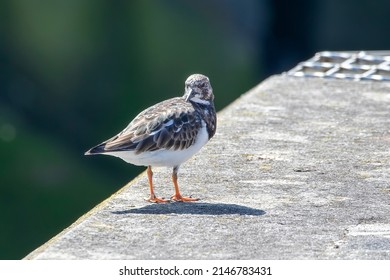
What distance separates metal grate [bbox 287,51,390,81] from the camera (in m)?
11.1

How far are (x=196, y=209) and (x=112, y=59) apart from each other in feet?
37.4

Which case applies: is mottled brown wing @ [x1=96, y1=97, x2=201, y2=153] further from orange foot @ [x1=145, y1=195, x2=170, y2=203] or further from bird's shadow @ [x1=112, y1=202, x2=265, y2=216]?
bird's shadow @ [x1=112, y1=202, x2=265, y2=216]

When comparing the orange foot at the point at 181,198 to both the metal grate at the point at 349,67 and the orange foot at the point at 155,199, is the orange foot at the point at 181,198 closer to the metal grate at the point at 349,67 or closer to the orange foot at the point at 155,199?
the orange foot at the point at 155,199

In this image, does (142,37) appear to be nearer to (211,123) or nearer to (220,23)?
(220,23)

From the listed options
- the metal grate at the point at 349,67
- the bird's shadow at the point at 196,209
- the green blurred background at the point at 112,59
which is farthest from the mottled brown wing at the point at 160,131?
the green blurred background at the point at 112,59

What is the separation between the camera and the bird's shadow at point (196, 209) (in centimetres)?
663

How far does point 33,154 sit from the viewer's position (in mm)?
16047

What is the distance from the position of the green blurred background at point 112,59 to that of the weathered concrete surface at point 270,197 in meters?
6.36

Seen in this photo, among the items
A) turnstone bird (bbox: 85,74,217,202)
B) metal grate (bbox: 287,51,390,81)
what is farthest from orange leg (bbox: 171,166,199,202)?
metal grate (bbox: 287,51,390,81)

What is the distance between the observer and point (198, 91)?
24.8 feet

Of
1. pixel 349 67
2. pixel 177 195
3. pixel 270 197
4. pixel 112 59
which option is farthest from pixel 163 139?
pixel 112 59

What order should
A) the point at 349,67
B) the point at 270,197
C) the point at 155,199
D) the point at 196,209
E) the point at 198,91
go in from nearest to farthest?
the point at 196,209 < the point at 155,199 < the point at 270,197 < the point at 198,91 < the point at 349,67

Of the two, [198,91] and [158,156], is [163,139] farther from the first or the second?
[198,91]
